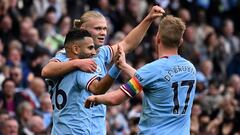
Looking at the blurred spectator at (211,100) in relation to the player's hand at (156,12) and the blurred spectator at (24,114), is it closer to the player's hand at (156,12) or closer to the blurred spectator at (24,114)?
the blurred spectator at (24,114)

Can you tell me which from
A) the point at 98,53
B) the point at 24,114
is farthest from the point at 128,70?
the point at 24,114

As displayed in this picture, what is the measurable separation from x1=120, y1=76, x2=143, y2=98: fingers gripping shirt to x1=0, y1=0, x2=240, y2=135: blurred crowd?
197 inches

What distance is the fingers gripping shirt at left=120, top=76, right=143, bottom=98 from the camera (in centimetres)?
846

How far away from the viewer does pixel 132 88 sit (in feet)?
27.8

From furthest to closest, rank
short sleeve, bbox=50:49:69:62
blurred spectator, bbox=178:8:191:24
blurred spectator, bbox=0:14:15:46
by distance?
1. blurred spectator, bbox=178:8:191:24
2. blurred spectator, bbox=0:14:15:46
3. short sleeve, bbox=50:49:69:62

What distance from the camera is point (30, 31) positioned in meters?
17.0

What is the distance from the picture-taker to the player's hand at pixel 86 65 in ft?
29.4

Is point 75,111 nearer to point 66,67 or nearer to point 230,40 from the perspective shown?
point 66,67

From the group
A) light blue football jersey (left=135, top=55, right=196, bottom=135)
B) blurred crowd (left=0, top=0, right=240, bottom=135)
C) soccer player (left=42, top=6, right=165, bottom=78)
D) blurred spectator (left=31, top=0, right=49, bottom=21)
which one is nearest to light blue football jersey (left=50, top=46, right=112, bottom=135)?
soccer player (left=42, top=6, right=165, bottom=78)

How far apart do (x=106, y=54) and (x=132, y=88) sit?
128 cm

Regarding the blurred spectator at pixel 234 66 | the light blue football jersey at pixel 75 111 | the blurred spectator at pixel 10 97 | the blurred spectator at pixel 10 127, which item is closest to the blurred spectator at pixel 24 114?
the blurred spectator at pixel 10 97

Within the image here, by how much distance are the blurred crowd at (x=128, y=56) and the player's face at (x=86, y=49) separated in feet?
14.1

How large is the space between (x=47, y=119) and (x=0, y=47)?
177cm

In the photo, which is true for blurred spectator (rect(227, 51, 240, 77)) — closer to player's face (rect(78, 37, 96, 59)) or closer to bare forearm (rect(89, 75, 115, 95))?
player's face (rect(78, 37, 96, 59))
